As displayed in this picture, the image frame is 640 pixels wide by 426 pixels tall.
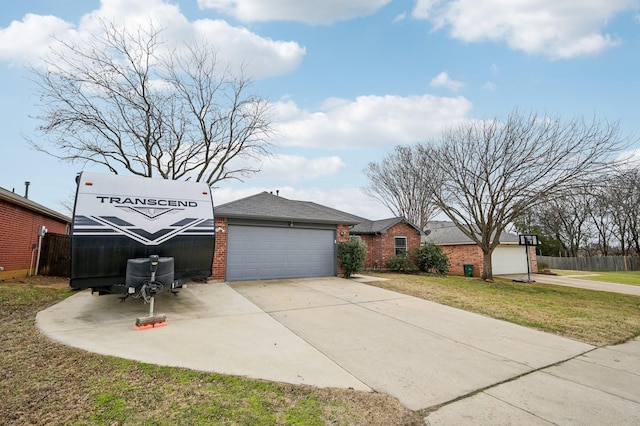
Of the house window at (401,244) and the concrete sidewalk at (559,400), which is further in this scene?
the house window at (401,244)

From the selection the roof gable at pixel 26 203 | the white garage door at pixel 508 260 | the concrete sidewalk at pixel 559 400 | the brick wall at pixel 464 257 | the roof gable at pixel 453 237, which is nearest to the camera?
the concrete sidewalk at pixel 559 400

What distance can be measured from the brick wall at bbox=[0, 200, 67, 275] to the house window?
1721 centimetres

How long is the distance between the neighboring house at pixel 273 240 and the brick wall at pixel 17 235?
7.00 m

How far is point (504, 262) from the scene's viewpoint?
20797 millimetres

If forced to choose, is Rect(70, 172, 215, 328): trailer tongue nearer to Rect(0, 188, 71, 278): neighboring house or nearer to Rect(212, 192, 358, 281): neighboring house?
Rect(212, 192, 358, 281): neighboring house

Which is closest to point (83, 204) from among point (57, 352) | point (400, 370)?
point (57, 352)

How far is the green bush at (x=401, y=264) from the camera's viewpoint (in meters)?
17.0

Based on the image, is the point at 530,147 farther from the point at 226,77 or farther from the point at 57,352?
the point at 57,352

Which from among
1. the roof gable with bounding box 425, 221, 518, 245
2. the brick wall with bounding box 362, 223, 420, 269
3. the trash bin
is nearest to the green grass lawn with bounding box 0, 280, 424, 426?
the brick wall with bounding box 362, 223, 420, 269

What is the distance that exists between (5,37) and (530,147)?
19.1 m

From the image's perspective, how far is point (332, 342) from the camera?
493cm

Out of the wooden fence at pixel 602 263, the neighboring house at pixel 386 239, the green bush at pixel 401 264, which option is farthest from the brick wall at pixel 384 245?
the wooden fence at pixel 602 263

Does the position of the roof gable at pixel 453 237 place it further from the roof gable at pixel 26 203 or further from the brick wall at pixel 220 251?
the roof gable at pixel 26 203

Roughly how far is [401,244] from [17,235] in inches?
692
